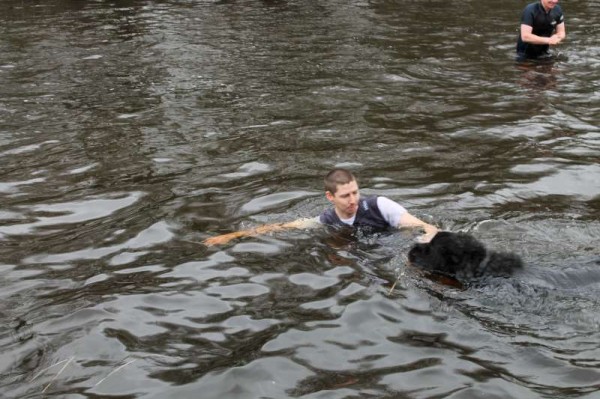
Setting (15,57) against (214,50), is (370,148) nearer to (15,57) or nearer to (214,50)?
(214,50)

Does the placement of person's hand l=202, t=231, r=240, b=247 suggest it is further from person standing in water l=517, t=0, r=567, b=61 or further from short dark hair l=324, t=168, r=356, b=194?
person standing in water l=517, t=0, r=567, b=61

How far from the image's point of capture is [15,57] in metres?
16.0

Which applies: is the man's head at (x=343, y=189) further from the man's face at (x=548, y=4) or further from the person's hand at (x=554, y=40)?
the man's face at (x=548, y=4)

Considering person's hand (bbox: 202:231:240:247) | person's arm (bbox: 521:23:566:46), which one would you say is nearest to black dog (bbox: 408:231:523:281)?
person's hand (bbox: 202:231:240:247)

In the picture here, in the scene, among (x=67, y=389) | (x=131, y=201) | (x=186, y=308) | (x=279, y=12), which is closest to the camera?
(x=67, y=389)

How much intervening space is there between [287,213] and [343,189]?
1058 millimetres

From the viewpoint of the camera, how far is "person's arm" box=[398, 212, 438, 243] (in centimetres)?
698

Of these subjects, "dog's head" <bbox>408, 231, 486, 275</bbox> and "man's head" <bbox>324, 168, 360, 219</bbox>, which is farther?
"man's head" <bbox>324, 168, 360, 219</bbox>

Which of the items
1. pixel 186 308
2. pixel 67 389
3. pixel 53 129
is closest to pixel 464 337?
pixel 186 308

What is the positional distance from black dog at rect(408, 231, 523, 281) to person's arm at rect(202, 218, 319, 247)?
1.62 m

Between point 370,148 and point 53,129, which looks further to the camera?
point 53,129

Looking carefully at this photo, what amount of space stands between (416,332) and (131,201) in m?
4.14

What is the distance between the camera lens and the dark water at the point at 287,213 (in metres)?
5.25

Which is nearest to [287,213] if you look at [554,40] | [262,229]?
[262,229]
